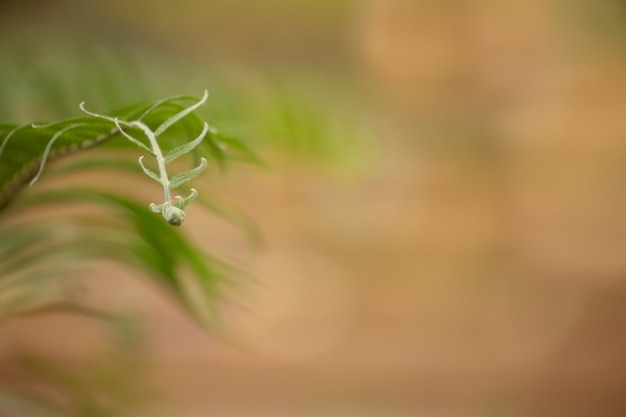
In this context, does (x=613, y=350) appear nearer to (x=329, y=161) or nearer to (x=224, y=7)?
(x=224, y=7)

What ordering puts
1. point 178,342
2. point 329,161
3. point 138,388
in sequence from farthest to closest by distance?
1. point 178,342
2. point 138,388
3. point 329,161

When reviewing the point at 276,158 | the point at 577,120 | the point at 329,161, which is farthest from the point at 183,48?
the point at 329,161

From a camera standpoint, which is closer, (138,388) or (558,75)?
(138,388)

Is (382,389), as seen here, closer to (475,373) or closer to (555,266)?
(475,373)

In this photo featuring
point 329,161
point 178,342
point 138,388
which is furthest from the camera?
point 178,342

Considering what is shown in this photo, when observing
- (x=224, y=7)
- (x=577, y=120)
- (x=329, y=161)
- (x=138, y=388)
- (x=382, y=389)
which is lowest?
(x=329, y=161)

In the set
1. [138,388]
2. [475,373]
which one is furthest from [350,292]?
[138,388]

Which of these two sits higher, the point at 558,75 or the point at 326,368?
the point at 558,75
